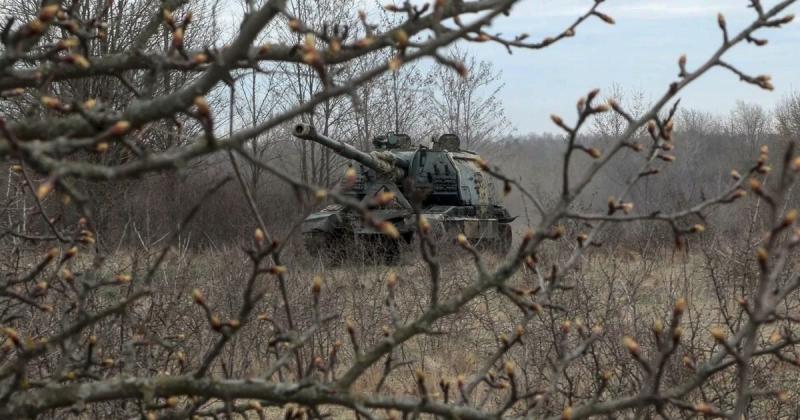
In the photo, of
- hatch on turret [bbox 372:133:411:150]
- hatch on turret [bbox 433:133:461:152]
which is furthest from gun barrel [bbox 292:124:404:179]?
hatch on turret [bbox 433:133:461:152]

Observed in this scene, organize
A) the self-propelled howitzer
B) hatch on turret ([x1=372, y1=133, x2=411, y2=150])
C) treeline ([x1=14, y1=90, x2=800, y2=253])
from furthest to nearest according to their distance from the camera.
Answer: hatch on turret ([x1=372, y1=133, x2=411, y2=150]), the self-propelled howitzer, treeline ([x1=14, y1=90, x2=800, y2=253])

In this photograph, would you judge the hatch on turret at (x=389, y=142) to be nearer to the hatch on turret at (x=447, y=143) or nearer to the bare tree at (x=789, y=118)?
the hatch on turret at (x=447, y=143)

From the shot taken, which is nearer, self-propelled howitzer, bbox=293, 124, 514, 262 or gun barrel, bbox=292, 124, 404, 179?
gun barrel, bbox=292, 124, 404, 179

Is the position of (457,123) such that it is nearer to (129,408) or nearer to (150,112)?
(129,408)

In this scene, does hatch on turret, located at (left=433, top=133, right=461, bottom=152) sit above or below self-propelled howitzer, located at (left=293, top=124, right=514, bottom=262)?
above

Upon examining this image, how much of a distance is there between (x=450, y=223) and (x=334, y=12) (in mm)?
10481

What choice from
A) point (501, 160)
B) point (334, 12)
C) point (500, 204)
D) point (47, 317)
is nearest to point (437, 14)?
point (47, 317)

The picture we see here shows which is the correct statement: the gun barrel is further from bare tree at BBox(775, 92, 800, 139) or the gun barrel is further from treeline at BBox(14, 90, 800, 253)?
bare tree at BBox(775, 92, 800, 139)

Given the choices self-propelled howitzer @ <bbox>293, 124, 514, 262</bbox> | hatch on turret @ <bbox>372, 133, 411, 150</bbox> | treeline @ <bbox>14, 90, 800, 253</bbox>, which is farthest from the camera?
hatch on turret @ <bbox>372, 133, 411, 150</bbox>

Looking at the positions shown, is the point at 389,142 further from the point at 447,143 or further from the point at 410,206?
the point at 410,206

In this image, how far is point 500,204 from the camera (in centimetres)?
1831

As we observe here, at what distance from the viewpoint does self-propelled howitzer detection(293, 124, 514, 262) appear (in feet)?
51.0

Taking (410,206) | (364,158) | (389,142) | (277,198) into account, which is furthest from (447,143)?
(277,198)

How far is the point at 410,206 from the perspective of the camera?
15.9 metres
